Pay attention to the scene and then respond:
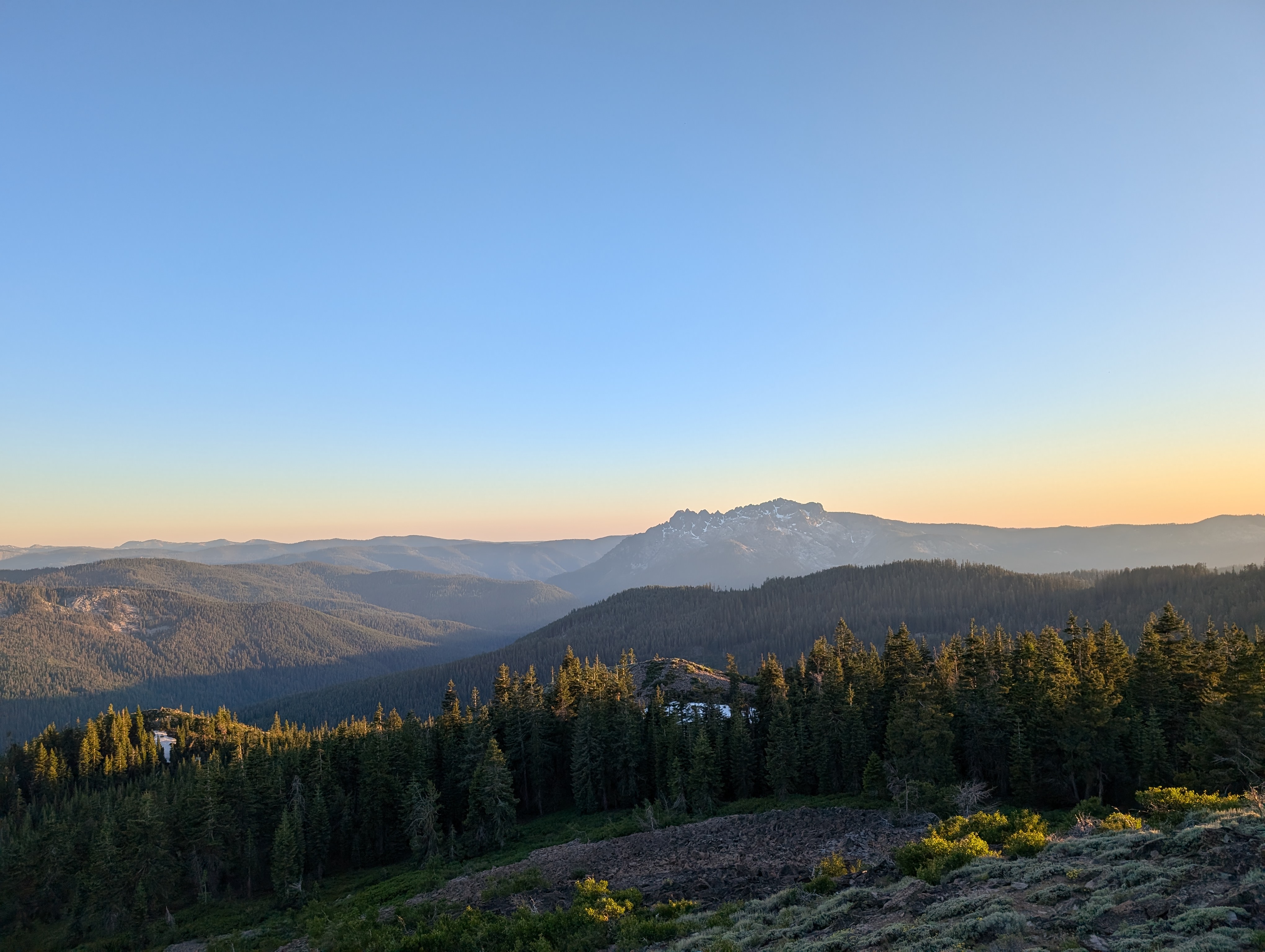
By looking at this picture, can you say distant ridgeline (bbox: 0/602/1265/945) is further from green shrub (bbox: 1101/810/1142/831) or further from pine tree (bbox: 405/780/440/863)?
green shrub (bbox: 1101/810/1142/831)

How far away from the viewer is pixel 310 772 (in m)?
73.2

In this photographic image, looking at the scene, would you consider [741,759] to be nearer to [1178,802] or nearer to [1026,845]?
[1026,845]

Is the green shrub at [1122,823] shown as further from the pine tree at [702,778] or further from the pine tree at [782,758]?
the pine tree at [782,758]

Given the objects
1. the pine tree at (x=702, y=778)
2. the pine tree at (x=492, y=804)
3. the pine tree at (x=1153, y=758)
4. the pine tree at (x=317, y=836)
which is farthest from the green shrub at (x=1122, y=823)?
the pine tree at (x=317, y=836)

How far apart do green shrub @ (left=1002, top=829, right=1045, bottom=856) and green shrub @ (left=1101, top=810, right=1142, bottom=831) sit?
2284mm

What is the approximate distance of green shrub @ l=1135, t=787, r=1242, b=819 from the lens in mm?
21453

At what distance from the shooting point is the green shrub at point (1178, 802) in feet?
70.4

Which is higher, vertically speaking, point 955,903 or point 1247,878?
point 1247,878

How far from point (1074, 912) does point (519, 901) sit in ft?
94.7

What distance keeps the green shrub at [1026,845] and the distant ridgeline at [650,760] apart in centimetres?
2421

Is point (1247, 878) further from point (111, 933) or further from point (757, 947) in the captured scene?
point (111, 933)

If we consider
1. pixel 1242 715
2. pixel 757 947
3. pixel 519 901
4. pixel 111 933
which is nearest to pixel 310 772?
pixel 111 933

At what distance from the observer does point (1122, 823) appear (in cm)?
2264

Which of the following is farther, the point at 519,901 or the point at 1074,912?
the point at 519,901
